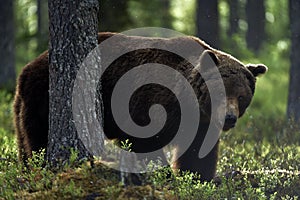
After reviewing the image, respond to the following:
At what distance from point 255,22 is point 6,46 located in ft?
42.2

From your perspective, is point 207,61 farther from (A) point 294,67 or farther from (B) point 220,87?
(A) point 294,67

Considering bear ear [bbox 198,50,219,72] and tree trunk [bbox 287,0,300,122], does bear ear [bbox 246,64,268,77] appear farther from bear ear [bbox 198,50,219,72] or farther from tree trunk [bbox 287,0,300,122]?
tree trunk [bbox 287,0,300,122]

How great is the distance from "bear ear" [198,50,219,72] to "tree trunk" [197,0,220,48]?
6.75 metres

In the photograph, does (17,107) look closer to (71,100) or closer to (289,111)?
(71,100)

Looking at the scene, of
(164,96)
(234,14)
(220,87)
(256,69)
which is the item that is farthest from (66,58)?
(234,14)

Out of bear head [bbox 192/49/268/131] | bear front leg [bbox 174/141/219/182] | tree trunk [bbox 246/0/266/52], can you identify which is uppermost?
bear head [bbox 192/49/268/131]

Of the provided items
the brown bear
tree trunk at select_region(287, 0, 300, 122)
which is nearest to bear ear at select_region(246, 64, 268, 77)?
the brown bear

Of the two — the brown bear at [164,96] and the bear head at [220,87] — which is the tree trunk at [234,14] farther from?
the bear head at [220,87]

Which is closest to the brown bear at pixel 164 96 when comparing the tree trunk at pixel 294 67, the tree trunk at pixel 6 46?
the tree trunk at pixel 294 67

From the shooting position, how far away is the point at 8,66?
15.0 meters

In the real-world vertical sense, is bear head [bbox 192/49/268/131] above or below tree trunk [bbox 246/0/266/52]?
above

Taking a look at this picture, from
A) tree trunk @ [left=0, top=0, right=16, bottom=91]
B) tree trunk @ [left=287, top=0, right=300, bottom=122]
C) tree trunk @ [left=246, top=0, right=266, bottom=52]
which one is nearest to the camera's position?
tree trunk @ [left=287, top=0, right=300, bottom=122]

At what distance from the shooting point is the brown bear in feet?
22.3

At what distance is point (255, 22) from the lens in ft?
82.7
